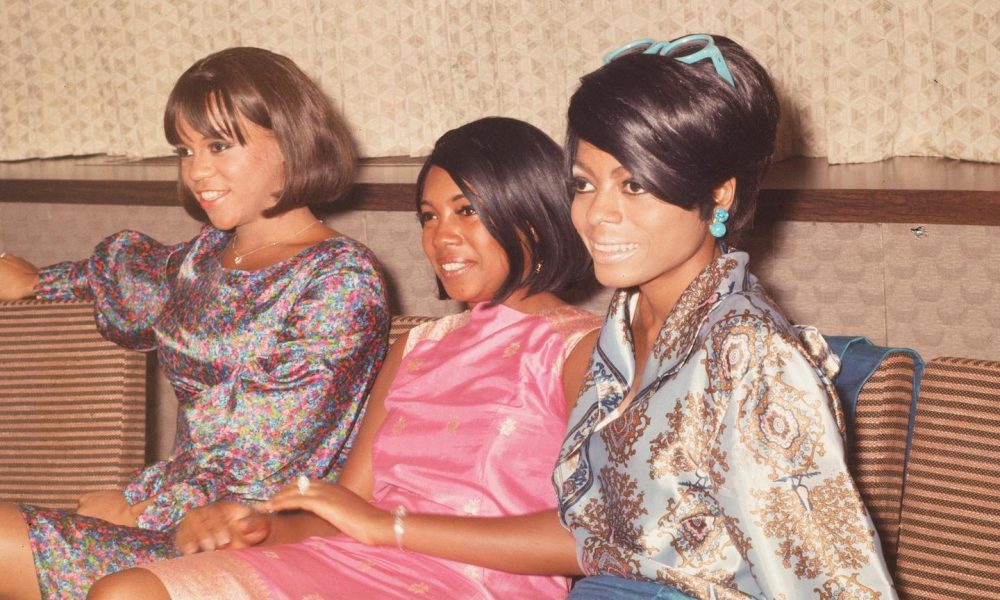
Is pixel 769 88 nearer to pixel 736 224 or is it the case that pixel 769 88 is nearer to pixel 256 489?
pixel 736 224

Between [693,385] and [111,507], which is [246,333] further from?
[693,385]

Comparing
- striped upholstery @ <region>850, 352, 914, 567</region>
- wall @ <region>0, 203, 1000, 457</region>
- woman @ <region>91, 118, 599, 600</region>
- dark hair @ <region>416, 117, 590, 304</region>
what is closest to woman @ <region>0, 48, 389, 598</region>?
woman @ <region>91, 118, 599, 600</region>

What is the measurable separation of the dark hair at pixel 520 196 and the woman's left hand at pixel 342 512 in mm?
407

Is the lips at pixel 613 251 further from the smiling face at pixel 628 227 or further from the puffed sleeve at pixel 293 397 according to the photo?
the puffed sleeve at pixel 293 397

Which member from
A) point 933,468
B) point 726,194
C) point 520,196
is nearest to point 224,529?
point 520,196

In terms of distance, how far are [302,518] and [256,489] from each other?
121mm

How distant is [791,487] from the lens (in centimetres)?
143

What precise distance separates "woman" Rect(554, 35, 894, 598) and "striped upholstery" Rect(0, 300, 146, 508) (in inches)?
43.5

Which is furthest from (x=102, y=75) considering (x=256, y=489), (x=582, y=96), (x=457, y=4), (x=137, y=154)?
(x=582, y=96)

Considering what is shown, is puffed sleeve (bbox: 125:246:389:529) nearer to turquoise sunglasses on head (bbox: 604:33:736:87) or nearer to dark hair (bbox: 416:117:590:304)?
dark hair (bbox: 416:117:590:304)

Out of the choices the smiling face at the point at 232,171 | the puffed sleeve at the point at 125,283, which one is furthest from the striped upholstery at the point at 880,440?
the puffed sleeve at the point at 125,283

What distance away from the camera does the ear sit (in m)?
1.67

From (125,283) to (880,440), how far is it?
1439 millimetres

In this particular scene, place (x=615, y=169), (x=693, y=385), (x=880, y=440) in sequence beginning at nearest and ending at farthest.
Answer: (x=693, y=385) → (x=615, y=169) → (x=880, y=440)
